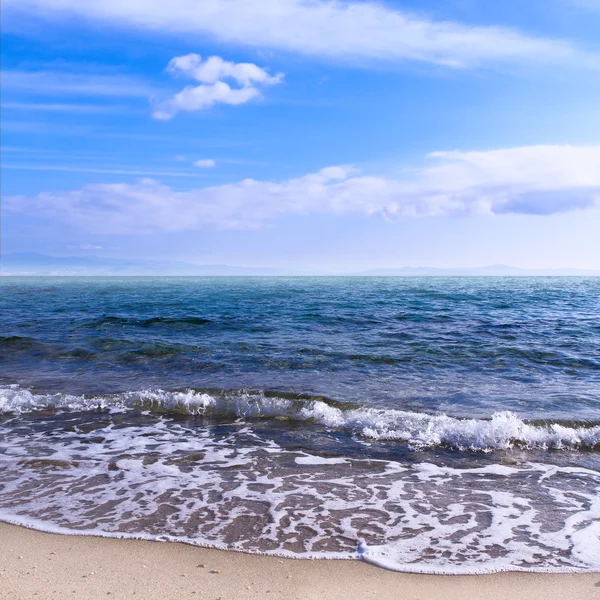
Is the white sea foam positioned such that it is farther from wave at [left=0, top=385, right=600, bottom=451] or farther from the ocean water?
wave at [left=0, top=385, right=600, bottom=451]

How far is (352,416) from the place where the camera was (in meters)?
9.46

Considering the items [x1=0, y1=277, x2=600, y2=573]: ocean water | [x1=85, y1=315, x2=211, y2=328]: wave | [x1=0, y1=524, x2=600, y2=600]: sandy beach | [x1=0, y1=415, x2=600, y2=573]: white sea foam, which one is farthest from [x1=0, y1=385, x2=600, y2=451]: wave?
[x1=85, y1=315, x2=211, y2=328]: wave

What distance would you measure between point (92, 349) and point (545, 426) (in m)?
14.7

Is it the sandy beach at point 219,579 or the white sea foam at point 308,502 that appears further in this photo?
the white sea foam at point 308,502

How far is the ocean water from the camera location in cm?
510

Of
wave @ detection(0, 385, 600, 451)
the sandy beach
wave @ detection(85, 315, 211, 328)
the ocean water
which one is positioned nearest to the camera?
the sandy beach

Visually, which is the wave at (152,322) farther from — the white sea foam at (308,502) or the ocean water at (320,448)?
the white sea foam at (308,502)

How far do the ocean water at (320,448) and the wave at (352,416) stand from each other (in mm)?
41

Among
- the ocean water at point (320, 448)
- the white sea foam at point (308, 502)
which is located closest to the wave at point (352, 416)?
the ocean water at point (320, 448)

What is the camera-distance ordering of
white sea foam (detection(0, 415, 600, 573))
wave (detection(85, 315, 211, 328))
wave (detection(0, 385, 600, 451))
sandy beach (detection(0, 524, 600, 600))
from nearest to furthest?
sandy beach (detection(0, 524, 600, 600)) → white sea foam (detection(0, 415, 600, 573)) → wave (detection(0, 385, 600, 451)) → wave (detection(85, 315, 211, 328))

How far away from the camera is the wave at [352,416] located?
827 centimetres

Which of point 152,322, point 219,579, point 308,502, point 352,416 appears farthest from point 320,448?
point 152,322

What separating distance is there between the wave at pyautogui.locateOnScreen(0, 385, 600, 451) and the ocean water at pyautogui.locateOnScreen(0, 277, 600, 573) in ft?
0.14

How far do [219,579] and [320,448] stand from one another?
13.1ft
